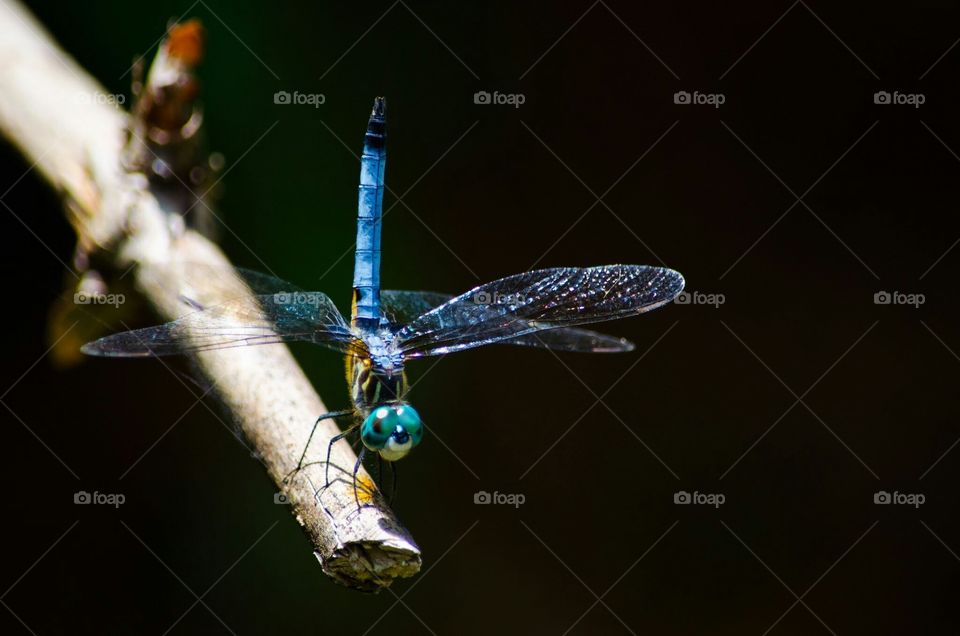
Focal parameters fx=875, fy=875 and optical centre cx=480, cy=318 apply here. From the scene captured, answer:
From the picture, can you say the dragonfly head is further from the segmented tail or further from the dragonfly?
the segmented tail

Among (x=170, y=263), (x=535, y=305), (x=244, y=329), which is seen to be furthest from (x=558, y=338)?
(x=170, y=263)

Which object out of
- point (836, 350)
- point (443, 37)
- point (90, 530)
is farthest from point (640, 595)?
point (443, 37)

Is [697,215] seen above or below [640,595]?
above

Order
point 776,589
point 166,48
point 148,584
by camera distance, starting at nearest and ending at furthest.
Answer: point 166,48 → point 148,584 → point 776,589

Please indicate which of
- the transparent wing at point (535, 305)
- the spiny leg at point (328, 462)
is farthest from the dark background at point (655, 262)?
the spiny leg at point (328, 462)

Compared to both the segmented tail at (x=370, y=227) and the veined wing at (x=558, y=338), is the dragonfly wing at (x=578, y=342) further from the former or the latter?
the segmented tail at (x=370, y=227)

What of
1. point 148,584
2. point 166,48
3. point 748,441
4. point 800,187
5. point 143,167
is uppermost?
point 800,187

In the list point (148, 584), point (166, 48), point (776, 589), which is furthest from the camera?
point (776, 589)

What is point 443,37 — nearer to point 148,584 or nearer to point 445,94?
point 445,94
